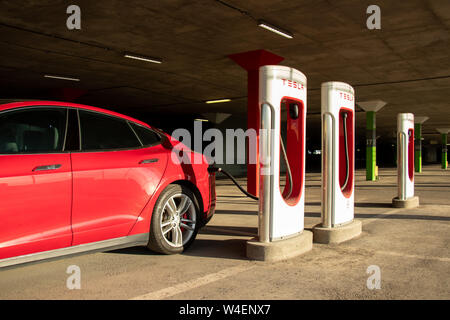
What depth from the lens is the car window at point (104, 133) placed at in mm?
3834

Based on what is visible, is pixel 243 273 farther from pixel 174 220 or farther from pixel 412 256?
pixel 412 256

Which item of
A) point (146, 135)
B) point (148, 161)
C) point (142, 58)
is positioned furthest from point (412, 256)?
point (142, 58)

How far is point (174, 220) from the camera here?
14.7ft

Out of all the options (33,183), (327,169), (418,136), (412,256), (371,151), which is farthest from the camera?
(418,136)

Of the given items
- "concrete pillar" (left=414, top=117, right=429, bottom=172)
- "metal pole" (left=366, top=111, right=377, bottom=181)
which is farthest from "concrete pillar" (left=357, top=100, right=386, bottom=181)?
"concrete pillar" (left=414, top=117, right=429, bottom=172)

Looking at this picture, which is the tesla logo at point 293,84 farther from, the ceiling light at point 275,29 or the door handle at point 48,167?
the ceiling light at point 275,29

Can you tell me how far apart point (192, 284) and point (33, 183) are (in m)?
1.53

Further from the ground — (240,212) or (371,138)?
(371,138)

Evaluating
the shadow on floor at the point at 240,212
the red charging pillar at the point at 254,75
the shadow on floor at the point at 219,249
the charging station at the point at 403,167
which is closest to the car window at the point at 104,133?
the shadow on floor at the point at 219,249

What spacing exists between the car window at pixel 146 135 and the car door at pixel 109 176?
47mm

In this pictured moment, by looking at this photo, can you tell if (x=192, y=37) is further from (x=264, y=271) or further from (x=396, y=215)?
(x=264, y=271)

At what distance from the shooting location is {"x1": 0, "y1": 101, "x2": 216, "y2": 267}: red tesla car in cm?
321

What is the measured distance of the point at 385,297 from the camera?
3.24m
